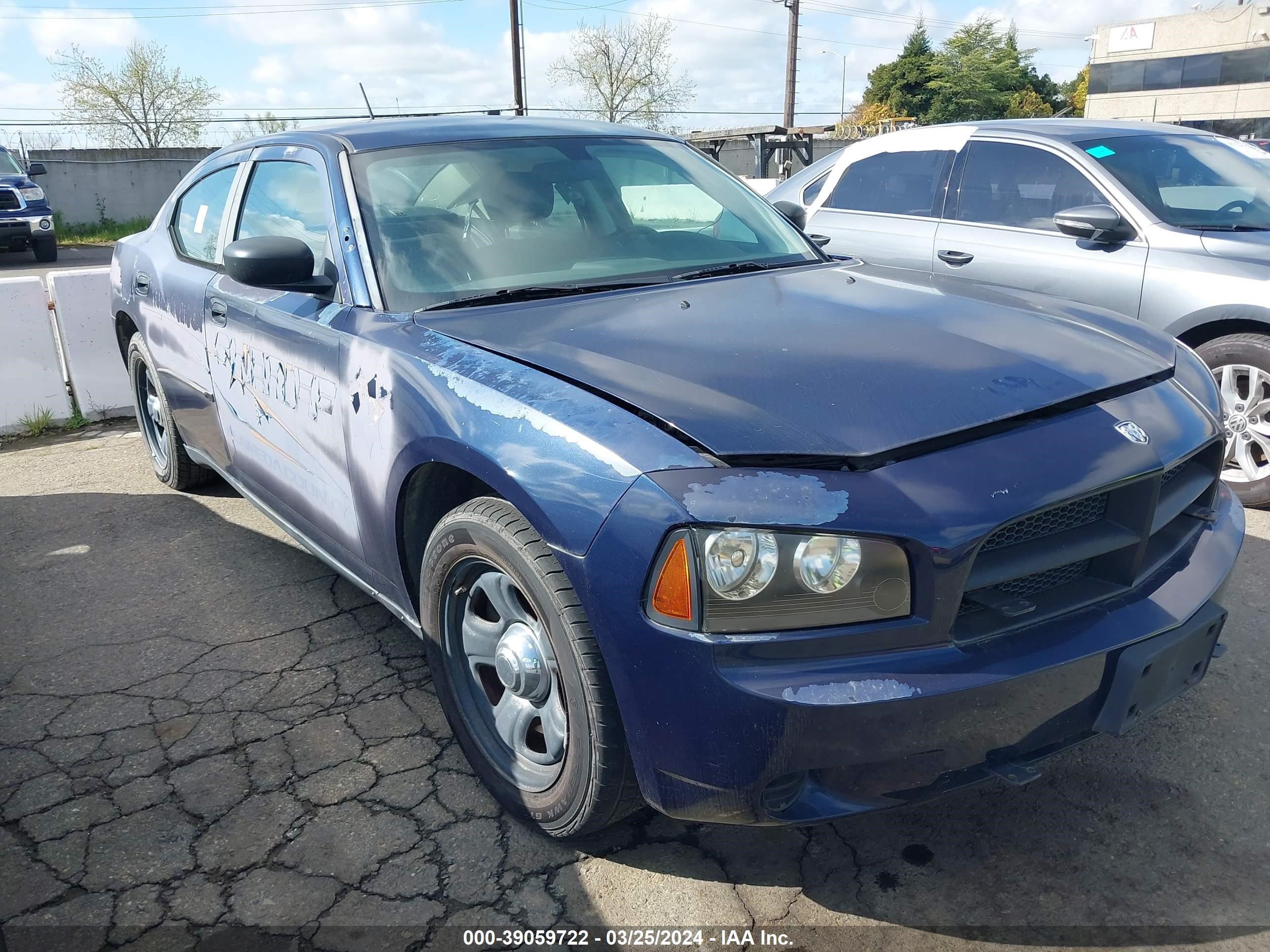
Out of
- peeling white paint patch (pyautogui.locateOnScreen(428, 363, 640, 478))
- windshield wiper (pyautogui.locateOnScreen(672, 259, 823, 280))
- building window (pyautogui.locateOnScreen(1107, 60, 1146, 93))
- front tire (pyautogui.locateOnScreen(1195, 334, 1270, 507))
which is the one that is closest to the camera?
peeling white paint patch (pyautogui.locateOnScreen(428, 363, 640, 478))

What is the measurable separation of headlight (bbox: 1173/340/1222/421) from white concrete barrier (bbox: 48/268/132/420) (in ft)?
20.7

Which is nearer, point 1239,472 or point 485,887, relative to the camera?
point 485,887

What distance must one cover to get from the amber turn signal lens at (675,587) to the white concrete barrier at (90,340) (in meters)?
6.00

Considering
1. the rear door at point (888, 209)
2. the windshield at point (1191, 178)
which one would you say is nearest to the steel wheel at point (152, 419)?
the rear door at point (888, 209)

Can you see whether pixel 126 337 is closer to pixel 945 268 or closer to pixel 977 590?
pixel 945 268

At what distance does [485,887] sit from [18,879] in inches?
44.3

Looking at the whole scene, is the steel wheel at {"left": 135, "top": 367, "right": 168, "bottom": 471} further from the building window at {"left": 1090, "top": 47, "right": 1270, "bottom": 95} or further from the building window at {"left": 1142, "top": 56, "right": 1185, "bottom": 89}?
the building window at {"left": 1142, "top": 56, "right": 1185, "bottom": 89}

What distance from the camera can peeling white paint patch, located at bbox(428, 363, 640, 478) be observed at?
1.88 m

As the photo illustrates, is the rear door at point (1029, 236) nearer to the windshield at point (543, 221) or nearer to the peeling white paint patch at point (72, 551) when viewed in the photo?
the windshield at point (543, 221)

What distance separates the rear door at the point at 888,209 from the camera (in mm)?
5449

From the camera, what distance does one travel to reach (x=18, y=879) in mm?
2344

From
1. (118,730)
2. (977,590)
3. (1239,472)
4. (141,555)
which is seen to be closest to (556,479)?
(977,590)

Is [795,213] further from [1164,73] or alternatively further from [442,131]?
[1164,73]

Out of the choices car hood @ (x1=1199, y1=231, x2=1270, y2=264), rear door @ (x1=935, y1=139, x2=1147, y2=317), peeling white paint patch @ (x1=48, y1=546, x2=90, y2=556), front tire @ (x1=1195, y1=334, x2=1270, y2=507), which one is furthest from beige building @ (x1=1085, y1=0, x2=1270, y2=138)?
peeling white paint patch @ (x1=48, y1=546, x2=90, y2=556)
